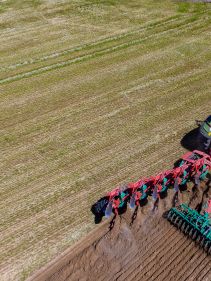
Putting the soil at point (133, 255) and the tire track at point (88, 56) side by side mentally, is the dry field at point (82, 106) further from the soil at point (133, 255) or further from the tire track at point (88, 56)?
the soil at point (133, 255)

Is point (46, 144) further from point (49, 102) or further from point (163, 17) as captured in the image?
point (163, 17)

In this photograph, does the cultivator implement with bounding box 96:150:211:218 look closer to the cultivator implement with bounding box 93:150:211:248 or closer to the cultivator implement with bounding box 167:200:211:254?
the cultivator implement with bounding box 93:150:211:248

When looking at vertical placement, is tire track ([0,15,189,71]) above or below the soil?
above

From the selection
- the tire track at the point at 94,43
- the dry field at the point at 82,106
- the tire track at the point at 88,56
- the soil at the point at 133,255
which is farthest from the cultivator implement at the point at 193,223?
the tire track at the point at 94,43

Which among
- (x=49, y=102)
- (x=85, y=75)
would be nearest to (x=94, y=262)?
(x=49, y=102)

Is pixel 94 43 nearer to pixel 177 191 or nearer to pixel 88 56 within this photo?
pixel 88 56

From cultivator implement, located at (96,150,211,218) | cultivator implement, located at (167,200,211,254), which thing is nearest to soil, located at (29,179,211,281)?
cultivator implement, located at (167,200,211,254)

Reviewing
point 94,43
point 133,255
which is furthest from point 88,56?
point 133,255
